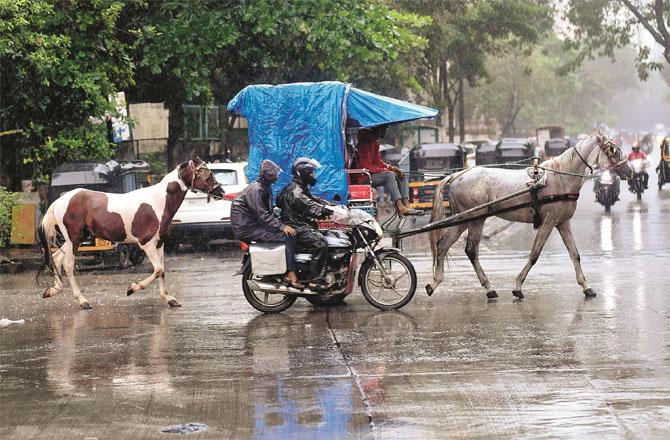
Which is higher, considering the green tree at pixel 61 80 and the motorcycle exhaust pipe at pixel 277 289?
the green tree at pixel 61 80

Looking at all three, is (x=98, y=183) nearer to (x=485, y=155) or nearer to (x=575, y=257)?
(x=575, y=257)

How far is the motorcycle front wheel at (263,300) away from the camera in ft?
44.9

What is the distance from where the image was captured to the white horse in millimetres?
14516

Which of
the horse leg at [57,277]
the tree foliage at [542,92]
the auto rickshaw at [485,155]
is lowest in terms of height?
the horse leg at [57,277]

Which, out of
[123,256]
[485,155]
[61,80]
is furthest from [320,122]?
[485,155]

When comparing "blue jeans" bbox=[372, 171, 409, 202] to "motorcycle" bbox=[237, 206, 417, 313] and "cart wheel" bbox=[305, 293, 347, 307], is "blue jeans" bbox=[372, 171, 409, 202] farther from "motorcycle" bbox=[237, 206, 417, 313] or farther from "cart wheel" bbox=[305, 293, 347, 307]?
"motorcycle" bbox=[237, 206, 417, 313]

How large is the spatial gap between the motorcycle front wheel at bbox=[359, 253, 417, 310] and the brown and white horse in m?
2.66

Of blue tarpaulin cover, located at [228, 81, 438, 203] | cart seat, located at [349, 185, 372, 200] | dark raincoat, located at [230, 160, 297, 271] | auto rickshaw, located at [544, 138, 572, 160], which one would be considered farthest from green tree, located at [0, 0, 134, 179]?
auto rickshaw, located at [544, 138, 572, 160]

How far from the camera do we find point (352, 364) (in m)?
10.0

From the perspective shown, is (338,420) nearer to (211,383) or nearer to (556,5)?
(211,383)

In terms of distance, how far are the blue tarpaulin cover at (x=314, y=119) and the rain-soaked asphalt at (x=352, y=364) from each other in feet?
7.70

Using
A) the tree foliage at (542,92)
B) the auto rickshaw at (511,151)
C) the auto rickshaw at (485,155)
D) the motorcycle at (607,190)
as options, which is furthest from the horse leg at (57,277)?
the tree foliage at (542,92)

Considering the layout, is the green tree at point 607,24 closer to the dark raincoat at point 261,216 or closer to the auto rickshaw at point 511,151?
the auto rickshaw at point 511,151

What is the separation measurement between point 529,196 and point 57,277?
6.11 meters
